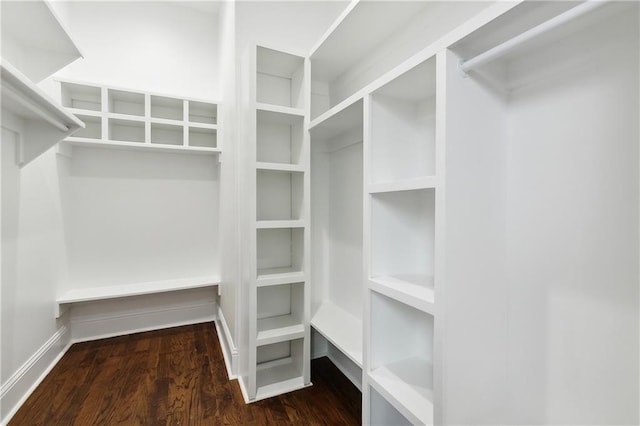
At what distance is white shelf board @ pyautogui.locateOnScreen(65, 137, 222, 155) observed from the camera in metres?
2.31

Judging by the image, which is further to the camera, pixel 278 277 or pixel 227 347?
pixel 227 347

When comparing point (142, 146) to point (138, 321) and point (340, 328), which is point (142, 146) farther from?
point (340, 328)

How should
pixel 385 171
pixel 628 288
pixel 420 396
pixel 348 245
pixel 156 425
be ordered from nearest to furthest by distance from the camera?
pixel 628 288 → pixel 420 396 → pixel 385 171 → pixel 156 425 → pixel 348 245

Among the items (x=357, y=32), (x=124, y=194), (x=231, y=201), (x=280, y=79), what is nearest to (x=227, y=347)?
(x=231, y=201)

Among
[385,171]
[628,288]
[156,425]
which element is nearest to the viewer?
[628,288]

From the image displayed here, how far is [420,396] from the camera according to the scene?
110 cm

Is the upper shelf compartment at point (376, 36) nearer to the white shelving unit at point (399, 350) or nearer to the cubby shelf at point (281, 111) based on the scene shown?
the cubby shelf at point (281, 111)

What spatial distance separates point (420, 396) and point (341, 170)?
4.42 feet

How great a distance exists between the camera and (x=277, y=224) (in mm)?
1781

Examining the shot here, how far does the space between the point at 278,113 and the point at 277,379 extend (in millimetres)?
1669

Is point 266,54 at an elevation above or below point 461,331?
above

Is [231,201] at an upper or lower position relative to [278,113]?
lower

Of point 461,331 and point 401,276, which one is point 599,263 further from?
point 401,276

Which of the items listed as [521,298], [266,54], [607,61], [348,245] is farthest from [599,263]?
[266,54]
